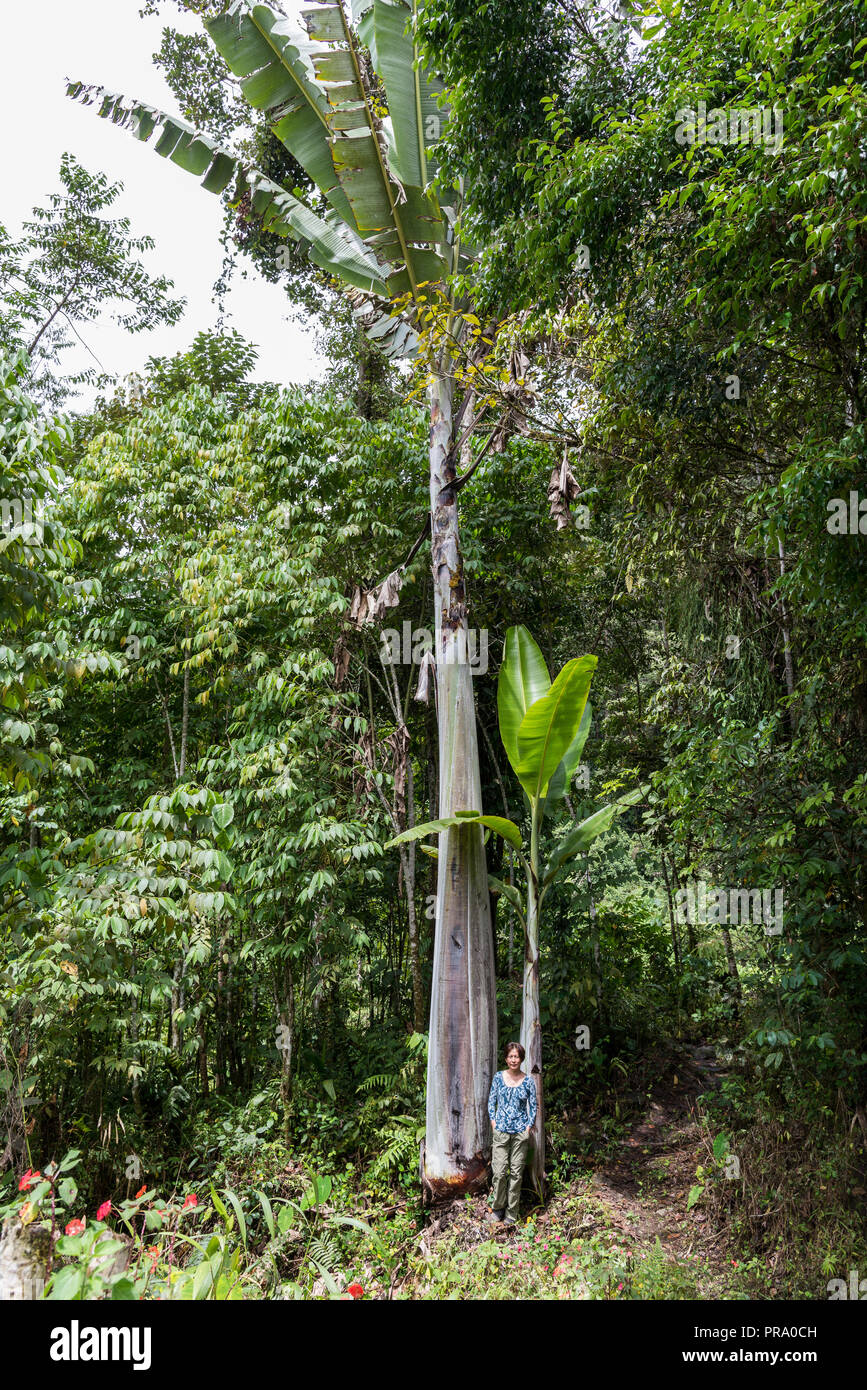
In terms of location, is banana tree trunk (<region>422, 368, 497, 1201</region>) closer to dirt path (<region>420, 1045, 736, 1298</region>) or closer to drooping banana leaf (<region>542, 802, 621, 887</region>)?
dirt path (<region>420, 1045, 736, 1298</region>)

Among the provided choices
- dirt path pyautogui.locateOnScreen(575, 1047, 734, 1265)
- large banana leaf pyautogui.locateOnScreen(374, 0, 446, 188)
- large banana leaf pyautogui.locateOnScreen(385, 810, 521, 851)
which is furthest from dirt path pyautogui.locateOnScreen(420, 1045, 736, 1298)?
large banana leaf pyautogui.locateOnScreen(374, 0, 446, 188)

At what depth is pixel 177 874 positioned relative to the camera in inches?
210

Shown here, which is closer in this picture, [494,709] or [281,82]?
[281,82]

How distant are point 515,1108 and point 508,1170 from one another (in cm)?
37

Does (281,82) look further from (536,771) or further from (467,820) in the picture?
(467,820)

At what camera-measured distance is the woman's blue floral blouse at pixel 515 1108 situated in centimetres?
504

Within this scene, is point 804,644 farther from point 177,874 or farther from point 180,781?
point 180,781

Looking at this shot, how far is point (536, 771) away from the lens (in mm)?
5418

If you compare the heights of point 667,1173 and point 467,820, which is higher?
point 467,820

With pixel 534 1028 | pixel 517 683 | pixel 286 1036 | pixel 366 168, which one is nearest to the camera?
pixel 534 1028

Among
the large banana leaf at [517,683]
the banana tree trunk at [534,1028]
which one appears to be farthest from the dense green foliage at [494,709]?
the large banana leaf at [517,683]

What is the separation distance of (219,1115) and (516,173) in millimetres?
7513

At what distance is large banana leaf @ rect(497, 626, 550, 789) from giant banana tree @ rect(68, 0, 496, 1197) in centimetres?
35

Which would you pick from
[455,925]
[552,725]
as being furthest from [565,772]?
[455,925]
